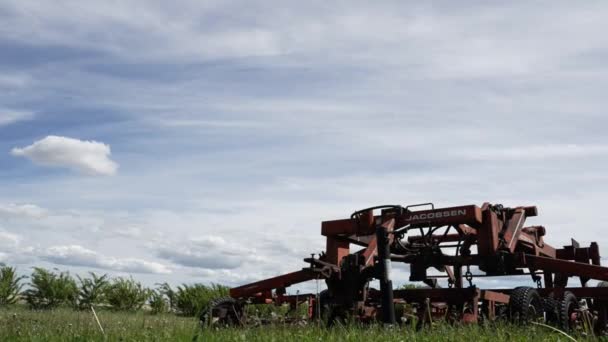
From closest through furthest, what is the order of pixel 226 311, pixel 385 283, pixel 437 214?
pixel 385 283 → pixel 437 214 → pixel 226 311

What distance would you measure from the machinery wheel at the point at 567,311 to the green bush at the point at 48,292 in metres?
17.0

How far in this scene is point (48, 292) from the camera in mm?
21812

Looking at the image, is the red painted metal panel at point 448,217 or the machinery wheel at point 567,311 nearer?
the machinery wheel at point 567,311

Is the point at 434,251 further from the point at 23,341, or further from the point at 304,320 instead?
the point at 23,341

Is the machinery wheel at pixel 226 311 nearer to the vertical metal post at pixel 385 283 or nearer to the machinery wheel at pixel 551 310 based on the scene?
the vertical metal post at pixel 385 283

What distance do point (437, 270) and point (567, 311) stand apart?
7.28 ft

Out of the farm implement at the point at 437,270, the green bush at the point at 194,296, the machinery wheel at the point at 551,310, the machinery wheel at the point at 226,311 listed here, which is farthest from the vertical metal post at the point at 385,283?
the green bush at the point at 194,296

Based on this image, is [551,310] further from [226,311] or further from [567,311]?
[226,311]

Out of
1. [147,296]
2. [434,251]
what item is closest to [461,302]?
[434,251]

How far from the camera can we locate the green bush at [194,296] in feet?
66.9

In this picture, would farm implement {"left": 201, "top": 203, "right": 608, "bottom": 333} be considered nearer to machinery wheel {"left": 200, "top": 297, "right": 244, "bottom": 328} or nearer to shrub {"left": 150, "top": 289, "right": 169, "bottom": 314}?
machinery wheel {"left": 200, "top": 297, "right": 244, "bottom": 328}

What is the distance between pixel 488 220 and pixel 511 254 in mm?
651

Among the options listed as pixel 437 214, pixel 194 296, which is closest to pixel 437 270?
pixel 437 214

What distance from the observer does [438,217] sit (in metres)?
10.3
